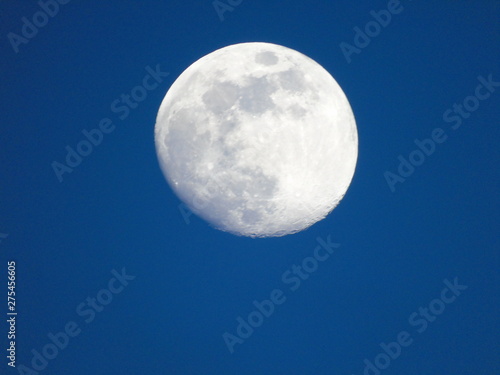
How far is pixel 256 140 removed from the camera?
4.87m

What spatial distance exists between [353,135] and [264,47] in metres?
1.84

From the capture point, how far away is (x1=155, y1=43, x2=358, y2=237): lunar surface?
4.91 metres

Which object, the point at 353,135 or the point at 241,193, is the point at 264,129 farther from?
the point at 353,135

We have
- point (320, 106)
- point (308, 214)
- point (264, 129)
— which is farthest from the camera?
point (308, 214)

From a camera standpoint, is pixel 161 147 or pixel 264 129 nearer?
pixel 264 129

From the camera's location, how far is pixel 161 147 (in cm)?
573

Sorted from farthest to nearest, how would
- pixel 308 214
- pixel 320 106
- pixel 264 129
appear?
pixel 308 214
pixel 320 106
pixel 264 129

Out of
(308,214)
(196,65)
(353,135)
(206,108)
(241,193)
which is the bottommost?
(308,214)

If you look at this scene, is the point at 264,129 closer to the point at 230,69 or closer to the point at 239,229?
the point at 230,69

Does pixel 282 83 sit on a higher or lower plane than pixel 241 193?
higher

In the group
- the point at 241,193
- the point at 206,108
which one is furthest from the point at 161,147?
the point at 241,193

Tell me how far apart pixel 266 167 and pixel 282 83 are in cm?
113

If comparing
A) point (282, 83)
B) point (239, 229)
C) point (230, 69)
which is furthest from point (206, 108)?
point (239, 229)

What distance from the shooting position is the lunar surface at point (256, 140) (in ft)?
16.1
